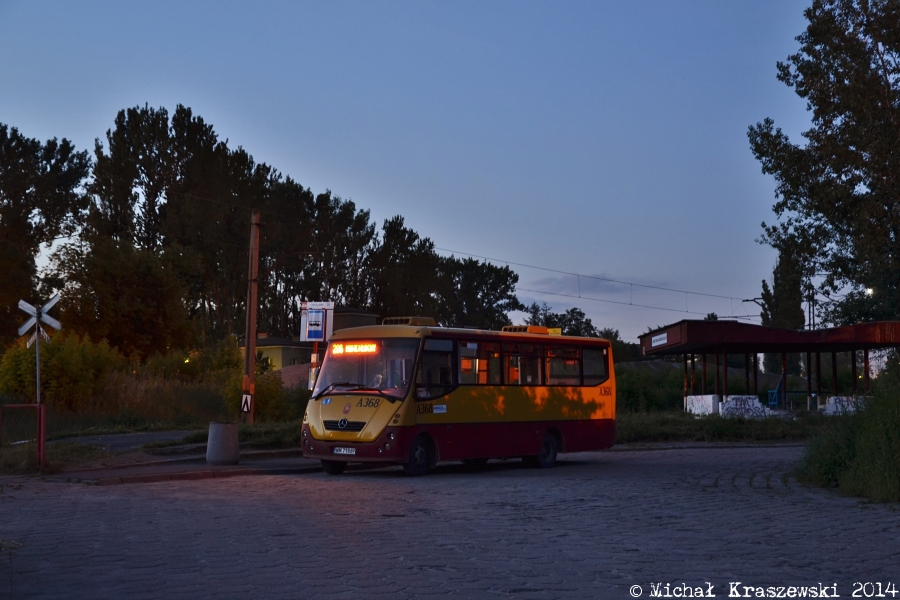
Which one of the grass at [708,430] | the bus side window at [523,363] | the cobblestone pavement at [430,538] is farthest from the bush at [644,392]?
the cobblestone pavement at [430,538]

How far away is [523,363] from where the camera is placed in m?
23.1

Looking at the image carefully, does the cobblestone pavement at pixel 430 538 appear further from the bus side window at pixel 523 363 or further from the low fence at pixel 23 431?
the bus side window at pixel 523 363

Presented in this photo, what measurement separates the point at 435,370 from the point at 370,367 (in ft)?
4.29

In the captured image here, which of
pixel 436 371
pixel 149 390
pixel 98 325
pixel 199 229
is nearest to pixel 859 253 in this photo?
pixel 436 371

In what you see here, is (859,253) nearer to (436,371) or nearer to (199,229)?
(436,371)

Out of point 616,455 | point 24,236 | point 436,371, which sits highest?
point 24,236

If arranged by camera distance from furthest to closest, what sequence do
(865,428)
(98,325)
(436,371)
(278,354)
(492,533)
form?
1. (278,354)
2. (98,325)
3. (436,371)
4. (865,428)
5. (492,533)

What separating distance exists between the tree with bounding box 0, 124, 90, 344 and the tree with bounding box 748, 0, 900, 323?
44211 mm

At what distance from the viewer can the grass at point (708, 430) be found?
3466 cm

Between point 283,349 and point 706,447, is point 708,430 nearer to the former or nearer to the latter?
point 706,447

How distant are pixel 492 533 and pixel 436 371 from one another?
31.2 feet

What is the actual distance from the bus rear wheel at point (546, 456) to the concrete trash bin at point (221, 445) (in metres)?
6.53

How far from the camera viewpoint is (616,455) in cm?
2803

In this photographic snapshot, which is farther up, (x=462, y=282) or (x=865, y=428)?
(x=462, y=282)
